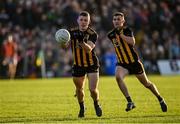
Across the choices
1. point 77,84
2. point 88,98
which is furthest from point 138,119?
point 88,98

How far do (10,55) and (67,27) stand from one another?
3275mm

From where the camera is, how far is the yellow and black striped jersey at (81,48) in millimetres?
13031

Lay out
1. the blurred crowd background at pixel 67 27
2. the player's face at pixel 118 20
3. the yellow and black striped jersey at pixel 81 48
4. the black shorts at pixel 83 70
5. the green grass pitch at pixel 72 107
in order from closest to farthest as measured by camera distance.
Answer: the green grass pitch at pixel 72 107, the yellow and black striped jersey at pixel 81 48, the black shorts at pixel 83 70, the player's face at pixel 118 20, the blurred crowd background at pixel 67 27

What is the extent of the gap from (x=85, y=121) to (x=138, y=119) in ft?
3.69

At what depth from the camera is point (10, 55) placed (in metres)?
30.4

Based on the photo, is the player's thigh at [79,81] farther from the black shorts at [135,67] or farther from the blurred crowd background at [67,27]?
the blurred crowd background at [67,27]

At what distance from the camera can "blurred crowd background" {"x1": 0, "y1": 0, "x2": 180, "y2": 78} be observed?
32062 millimetres

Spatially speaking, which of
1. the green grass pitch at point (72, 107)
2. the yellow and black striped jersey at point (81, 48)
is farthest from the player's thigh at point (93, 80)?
the green grass pitch at point (72, 107)

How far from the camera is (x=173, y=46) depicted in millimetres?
34156

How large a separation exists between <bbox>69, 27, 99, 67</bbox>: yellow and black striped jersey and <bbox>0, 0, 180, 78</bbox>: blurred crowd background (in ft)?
57.6

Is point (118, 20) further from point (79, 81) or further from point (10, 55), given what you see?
point (10, 55)

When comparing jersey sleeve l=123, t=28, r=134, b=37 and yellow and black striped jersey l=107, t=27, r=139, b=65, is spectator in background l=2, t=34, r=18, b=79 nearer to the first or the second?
yellow and black striped jersey l=107, t=27, r=139, b=65

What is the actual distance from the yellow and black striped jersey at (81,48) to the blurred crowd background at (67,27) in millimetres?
17556

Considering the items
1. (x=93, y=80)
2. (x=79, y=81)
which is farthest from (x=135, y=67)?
(x=79, y=81)
